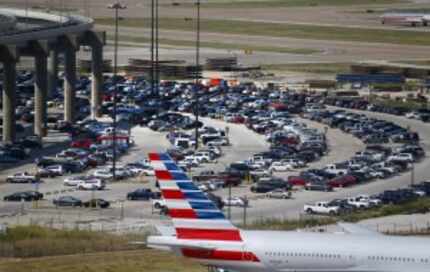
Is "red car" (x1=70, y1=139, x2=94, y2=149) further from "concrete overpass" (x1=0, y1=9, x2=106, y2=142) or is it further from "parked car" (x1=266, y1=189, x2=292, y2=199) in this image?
"parked car" (x1=266, y1=189, x2=292, y2=199)

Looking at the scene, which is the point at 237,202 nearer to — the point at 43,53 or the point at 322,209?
the point at 322,209

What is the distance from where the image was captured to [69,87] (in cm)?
11906

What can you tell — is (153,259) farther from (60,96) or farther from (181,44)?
(181,44)

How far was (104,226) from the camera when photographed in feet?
239

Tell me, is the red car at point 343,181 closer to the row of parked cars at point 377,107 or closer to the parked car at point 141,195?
the parked car at point 141,195

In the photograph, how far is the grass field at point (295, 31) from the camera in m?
186

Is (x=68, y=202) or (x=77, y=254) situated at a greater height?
(x=77, y=254)

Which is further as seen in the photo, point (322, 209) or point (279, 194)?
point (279, 194)

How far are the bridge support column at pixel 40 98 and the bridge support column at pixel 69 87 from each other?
213 inches

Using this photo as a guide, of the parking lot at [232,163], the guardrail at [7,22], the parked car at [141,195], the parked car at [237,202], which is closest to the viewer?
the parking lot at [232,163]

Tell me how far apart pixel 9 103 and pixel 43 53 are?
714 centimetres

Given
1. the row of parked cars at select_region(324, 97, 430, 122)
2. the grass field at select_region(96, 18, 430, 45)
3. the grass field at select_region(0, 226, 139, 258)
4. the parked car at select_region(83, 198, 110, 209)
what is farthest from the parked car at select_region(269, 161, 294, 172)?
the grass field at select_region(96, 18, 430, 45)

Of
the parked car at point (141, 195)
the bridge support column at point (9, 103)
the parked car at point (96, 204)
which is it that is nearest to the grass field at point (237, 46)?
the bridge support column at point (9, 103)

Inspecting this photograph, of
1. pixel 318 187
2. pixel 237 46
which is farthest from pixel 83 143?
pixel 237 46
